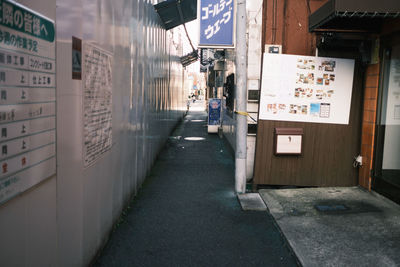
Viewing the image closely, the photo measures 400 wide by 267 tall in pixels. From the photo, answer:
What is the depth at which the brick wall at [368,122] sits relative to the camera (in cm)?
639

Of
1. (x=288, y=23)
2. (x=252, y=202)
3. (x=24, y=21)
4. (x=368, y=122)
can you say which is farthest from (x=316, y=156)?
(x=24, y=21)

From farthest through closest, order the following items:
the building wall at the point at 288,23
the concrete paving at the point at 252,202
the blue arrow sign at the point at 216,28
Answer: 1. the building wall at the point at 288,23
2. the blue arrow sign at the point at 216,28
3. the concrete paving at the point at 252,202

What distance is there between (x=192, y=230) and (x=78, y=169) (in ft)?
7.23

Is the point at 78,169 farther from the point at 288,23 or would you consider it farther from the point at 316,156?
the point at 288,23

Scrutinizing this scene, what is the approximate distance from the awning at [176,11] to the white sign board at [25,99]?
6573mm

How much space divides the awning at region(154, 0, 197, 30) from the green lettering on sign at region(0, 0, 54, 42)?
6463mm

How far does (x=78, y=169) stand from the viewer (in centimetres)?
335

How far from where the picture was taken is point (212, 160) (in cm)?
1024

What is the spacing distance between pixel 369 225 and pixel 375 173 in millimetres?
1735

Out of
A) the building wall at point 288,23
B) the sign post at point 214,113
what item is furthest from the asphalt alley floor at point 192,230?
the sign post at point 214,113

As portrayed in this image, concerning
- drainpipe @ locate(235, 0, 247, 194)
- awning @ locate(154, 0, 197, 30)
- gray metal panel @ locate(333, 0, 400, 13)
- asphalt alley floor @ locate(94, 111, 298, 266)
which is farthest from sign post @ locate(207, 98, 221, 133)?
gray metal panel @ locate(333, 0, 400, 13)

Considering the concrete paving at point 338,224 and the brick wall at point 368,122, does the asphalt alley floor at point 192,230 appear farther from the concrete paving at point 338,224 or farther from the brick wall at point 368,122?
the brick wall at point 368,122

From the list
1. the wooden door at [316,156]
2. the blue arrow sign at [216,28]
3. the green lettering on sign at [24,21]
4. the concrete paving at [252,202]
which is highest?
the blue arrow sign at [216,28]

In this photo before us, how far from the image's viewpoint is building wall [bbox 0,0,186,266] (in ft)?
8.07
